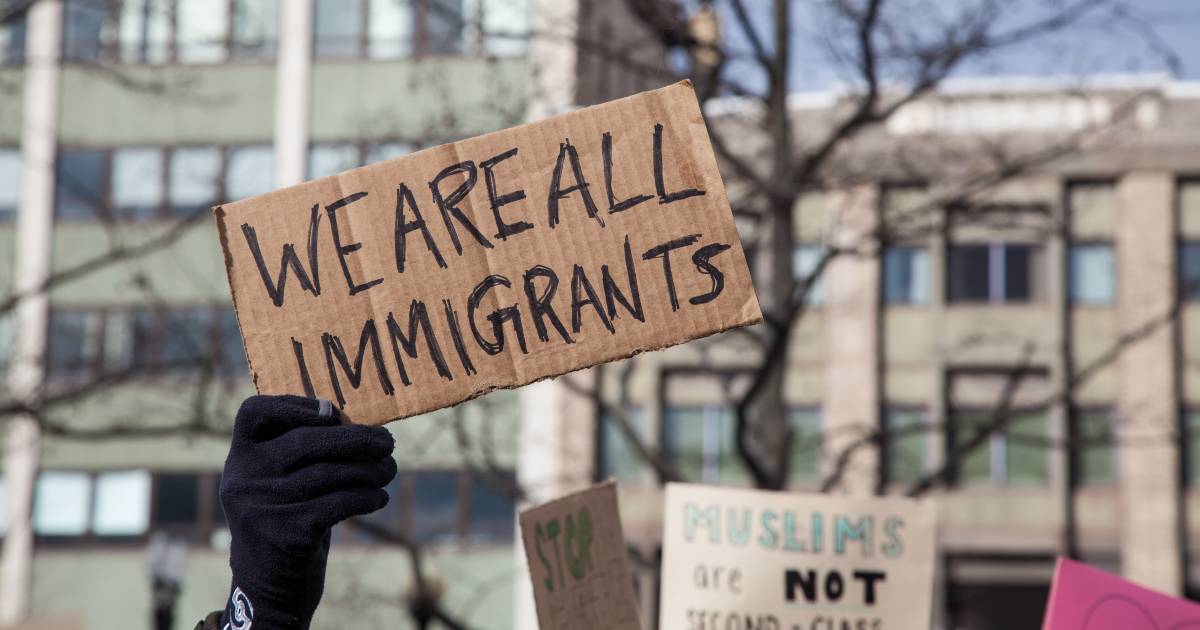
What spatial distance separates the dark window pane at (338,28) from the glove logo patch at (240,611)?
81.0ft

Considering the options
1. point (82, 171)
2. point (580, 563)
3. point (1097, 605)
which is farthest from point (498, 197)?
point (82, 171)

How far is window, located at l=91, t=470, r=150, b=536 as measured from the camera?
85.8 feet

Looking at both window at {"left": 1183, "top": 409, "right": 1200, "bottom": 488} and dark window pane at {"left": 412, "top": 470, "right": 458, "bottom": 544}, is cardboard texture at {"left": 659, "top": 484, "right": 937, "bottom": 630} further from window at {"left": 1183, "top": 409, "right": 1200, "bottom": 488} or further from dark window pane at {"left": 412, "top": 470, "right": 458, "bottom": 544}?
window at {"left": 1183, "top": 409, "right": 1200, "bottom": 488}

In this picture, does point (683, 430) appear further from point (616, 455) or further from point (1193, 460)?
point (1193, 460)

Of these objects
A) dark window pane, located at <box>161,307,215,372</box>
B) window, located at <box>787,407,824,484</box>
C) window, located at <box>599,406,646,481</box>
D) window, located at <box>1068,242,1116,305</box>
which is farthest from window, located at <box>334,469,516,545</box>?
window, located at <box>1068,242,1116,305</box>

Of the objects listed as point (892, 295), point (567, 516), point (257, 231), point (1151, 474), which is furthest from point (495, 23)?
point (257, 231)

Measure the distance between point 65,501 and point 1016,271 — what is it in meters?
16.6

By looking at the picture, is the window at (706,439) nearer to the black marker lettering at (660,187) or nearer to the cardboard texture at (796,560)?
the cardboard texture at (796,560)

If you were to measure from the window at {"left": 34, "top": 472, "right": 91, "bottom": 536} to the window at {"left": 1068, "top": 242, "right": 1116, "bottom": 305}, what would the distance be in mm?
16942

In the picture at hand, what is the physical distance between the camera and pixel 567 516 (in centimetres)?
436

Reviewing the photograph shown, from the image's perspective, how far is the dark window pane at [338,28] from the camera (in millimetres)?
26484

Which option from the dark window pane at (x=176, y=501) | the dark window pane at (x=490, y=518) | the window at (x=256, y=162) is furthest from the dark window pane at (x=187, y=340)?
the dark window pane at (x=490, y=518)

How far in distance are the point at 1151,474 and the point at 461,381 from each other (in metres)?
23.9

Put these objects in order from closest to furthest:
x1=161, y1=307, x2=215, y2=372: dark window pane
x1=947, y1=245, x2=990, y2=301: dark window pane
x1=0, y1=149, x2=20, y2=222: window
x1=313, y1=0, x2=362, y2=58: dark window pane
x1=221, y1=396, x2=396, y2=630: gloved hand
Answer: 1. x1=221, y1=396, x2=396, y2=630: gloved hand
2. x1=161, y1=307, x2=215, y2=372: dark window pane
3. x1=947, y1=245, x2=990, y2=301: dark window pane
4. x1=313, y1=0, x2=362, y2=58: dark window pane
5. x1=0, y1=149, x2=20, y2=222: window
